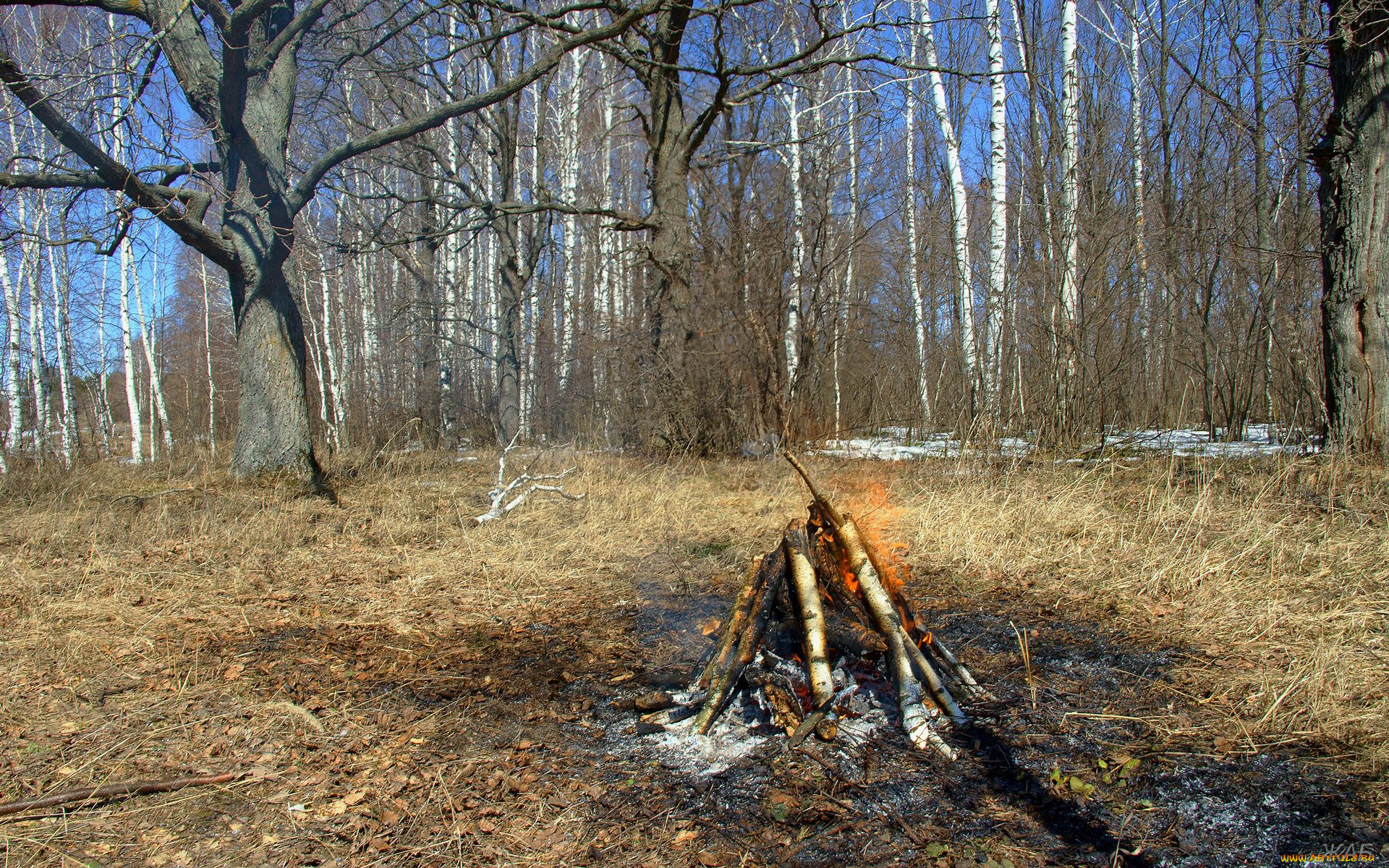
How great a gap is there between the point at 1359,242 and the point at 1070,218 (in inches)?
86.7

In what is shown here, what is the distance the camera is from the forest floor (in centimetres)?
216

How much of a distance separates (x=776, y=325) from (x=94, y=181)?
685 centimetres

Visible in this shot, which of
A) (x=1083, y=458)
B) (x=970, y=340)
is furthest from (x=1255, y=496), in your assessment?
(x=970, y=340)

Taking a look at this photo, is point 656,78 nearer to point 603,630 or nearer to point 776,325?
point 776,325

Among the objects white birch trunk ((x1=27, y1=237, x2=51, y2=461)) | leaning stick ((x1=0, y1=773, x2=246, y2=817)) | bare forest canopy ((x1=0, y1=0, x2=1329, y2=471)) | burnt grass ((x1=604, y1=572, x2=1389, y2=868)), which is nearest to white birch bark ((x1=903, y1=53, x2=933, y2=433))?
bare forest canopy ((x1=0, y1=0, x2=1329, y2=471))

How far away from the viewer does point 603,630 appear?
13.5ft

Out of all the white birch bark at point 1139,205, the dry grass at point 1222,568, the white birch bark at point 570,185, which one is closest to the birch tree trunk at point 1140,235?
the white birch bark at point 1139,205

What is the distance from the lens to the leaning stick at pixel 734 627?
3.18 m

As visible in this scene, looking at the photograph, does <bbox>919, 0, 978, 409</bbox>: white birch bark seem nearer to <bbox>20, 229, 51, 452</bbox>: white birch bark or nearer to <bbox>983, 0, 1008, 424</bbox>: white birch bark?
<bbox>983, 0, 1008, 424</bbox>: white birch bark

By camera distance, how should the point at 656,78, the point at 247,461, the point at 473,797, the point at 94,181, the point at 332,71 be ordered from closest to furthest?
1. the point at 473,797
2. the point at 94,181
3. the point at 247,461
4. the point at 332,71
5. the point at 656,78

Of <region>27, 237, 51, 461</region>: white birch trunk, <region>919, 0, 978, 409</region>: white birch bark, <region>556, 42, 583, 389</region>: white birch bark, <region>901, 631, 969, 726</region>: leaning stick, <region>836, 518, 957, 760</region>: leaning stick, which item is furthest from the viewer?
<region>556, 42, 583, 389</region>: white birch bark

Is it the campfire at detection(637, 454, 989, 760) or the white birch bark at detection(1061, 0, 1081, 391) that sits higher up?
the white birch bark at detection(1061, 0, 1081, 391)

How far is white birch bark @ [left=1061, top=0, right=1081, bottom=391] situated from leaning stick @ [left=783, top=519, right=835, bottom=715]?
4.72 meters

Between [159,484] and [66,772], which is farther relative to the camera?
[159,484]
